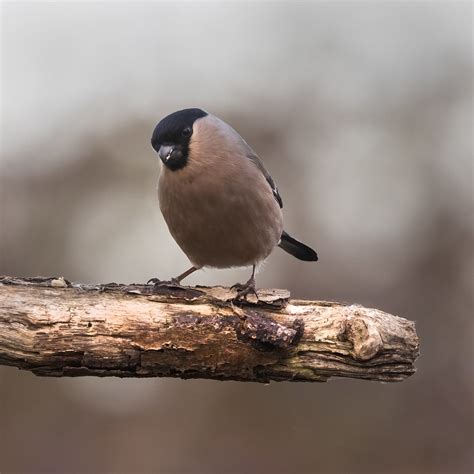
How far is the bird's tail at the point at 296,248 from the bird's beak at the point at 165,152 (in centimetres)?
190

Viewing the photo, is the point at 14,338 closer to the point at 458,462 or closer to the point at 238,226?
the point at 238,226

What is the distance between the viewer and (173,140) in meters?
5.88

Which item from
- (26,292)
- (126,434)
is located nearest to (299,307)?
(26,292)

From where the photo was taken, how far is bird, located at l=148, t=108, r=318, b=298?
5.89 meters

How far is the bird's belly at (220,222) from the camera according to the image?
19.4 feet

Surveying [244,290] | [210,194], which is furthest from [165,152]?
[244,290]

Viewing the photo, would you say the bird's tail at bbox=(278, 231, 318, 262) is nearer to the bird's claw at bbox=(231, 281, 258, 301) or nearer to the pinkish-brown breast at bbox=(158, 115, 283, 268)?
the pinkish-brown breast at bbox=(158, 115, 283, 268)

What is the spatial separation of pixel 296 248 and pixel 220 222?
1.78 m

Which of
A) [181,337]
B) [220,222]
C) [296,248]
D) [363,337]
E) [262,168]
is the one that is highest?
[262,168]

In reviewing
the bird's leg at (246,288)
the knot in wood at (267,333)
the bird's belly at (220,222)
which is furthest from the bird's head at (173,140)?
the knot in wood at (267,333)

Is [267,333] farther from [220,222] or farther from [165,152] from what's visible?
[165,152]

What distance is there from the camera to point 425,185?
1286 cm

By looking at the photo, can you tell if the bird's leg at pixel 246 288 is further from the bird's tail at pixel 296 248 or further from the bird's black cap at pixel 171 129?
the bird's tail at pixel 296 248

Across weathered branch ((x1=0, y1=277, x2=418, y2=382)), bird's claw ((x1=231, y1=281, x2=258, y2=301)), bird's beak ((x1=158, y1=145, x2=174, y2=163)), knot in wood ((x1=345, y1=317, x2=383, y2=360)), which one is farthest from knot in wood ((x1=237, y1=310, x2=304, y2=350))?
bird's beak ((x1=158, y1=145, x2=174, y2=163))
